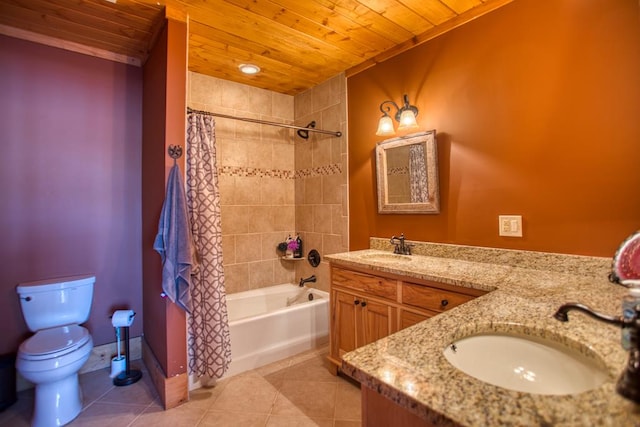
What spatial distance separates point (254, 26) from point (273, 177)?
59.1 inches

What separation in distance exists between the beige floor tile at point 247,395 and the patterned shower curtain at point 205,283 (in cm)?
16

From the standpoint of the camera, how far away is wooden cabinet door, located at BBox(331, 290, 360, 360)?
6.96 ft

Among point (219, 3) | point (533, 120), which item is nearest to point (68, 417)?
point (219, 3)

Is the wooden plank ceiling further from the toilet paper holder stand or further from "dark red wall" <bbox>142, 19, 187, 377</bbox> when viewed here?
the toilet paper holder stand

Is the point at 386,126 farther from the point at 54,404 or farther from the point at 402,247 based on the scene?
the point at 54,404

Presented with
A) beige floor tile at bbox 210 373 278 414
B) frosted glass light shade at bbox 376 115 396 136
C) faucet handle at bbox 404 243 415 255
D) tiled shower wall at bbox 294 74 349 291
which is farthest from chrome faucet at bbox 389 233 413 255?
beige floor tile at bbox 210 373 278 414

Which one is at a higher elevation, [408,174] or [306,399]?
[408,174]

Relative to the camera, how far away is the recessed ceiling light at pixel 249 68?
2.76 m

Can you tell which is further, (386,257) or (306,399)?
(386,257)

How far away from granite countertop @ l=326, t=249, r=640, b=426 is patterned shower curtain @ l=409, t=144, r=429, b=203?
890 millimetres

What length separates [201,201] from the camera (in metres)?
2.11

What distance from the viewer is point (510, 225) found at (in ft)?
5.99

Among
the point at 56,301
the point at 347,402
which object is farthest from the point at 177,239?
the point at 347,402

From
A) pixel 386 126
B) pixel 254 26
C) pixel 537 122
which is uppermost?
pixel 254 26
